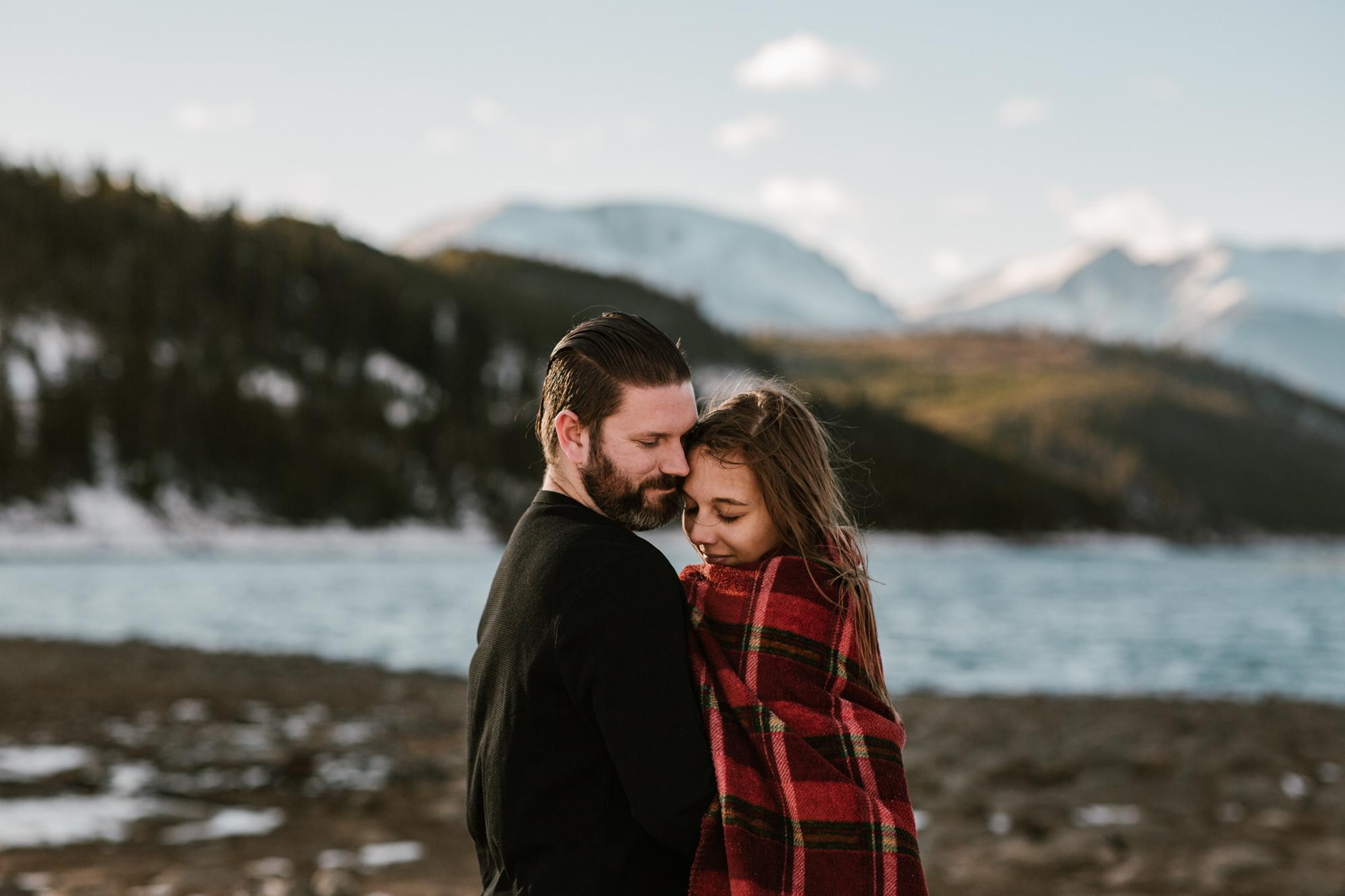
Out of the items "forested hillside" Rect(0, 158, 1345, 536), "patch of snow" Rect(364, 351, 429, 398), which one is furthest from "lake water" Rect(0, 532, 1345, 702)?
"patch of snow" Rect(364, 351, 429, 398)

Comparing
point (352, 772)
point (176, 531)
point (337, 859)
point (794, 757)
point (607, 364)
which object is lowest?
point (176, 531)

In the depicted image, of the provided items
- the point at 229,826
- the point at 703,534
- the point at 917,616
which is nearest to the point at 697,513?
the point at 703,534

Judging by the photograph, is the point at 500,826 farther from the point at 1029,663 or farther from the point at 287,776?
the point at 1029,663

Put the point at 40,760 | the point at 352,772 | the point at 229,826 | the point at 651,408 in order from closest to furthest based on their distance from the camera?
1. the point at 651,408
2. the point at 229,826
3. the point at 40,760
4. the point at 352,772

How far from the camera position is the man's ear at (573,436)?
323 cm

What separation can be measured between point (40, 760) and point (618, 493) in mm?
11737

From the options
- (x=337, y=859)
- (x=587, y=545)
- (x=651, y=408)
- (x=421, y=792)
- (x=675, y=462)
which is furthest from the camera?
(x=421, y=792)

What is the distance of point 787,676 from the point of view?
10.2ft

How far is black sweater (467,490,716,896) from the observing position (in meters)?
2.88

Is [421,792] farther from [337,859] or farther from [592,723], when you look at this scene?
[592,723]

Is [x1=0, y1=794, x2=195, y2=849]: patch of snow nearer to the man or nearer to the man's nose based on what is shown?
the man

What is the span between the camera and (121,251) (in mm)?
134875

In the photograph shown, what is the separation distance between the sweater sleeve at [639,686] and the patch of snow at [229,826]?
8157 millimetres

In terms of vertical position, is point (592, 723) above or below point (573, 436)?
below
